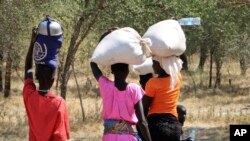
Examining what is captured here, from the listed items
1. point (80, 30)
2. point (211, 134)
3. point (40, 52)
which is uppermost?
point (40, 52)

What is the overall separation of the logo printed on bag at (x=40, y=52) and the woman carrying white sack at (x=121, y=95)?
577mm

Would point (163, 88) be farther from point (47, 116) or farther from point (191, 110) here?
point (191, 110)

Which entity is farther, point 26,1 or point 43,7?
point 43,7

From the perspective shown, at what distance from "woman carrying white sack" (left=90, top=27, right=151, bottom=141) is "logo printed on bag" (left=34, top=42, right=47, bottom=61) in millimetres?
577

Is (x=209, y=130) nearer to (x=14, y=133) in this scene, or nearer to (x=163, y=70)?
(x=14, y=133)

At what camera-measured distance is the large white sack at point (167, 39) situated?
4.01m

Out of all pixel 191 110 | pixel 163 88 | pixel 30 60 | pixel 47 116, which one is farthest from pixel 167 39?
pixel 191 110

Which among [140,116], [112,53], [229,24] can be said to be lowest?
[229,24]

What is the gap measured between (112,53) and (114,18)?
7420 millimetres

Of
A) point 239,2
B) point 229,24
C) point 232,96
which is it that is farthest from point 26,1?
point 232,96

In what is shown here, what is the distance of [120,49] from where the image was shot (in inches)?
139

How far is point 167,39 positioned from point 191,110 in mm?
12497

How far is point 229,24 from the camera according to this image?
62.7 feet

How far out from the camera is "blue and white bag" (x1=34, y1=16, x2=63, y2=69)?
10.1 feet
